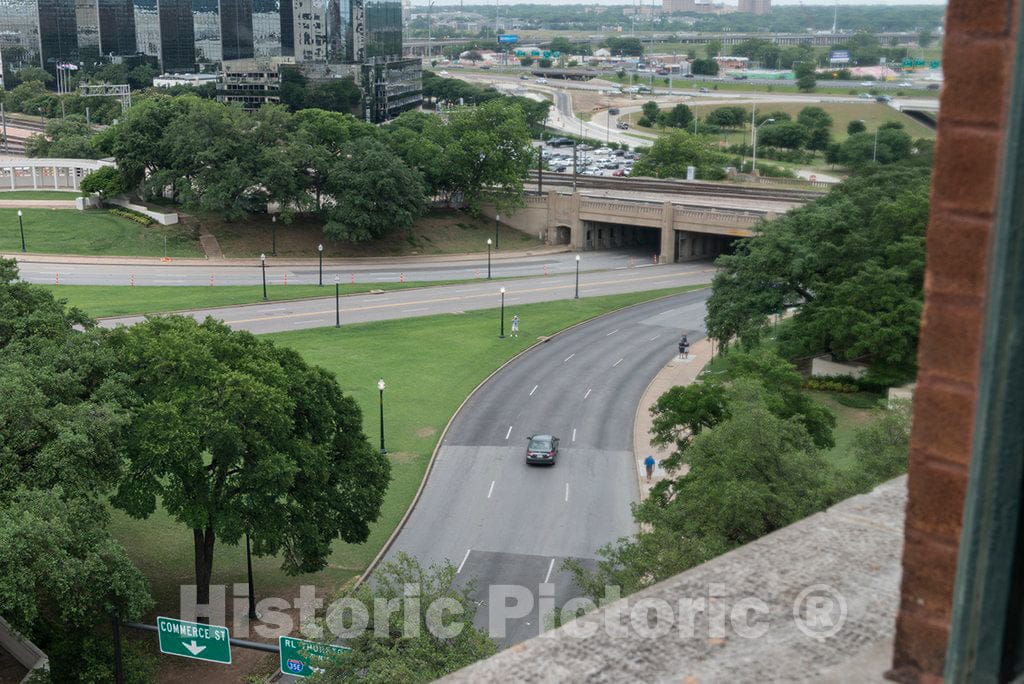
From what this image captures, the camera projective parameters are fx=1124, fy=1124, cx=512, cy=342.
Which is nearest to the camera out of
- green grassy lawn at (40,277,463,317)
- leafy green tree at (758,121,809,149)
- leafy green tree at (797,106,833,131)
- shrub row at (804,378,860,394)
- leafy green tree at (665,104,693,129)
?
shrub row at (804,378,860,394)

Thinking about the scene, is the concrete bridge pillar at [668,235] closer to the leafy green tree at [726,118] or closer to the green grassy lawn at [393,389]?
the green grassy lawn at [393,389]

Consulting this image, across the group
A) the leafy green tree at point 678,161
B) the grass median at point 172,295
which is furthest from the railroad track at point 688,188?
the grass median at point 172,295

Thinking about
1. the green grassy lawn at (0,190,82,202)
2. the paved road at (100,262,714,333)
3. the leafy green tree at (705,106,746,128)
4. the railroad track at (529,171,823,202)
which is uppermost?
the leafy green tree at (705,106,746,128)

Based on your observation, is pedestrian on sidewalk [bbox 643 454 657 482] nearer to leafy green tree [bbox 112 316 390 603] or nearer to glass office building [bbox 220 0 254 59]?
leafy green tree [bbox 112 316 390 603]

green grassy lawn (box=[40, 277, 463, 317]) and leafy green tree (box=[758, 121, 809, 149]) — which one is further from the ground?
leafy green tree (box=[758, 121, 809, 149])

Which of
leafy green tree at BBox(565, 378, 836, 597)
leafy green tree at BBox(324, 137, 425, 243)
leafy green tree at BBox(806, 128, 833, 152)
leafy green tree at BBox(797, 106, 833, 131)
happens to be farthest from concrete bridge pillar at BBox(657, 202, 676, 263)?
leafy green tree at BBox(797, 106, 833, 131)

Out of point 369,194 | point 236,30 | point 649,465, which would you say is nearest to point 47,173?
point 369,194
